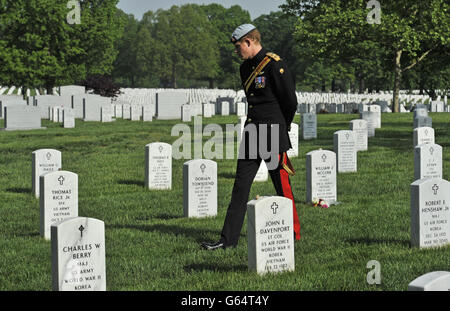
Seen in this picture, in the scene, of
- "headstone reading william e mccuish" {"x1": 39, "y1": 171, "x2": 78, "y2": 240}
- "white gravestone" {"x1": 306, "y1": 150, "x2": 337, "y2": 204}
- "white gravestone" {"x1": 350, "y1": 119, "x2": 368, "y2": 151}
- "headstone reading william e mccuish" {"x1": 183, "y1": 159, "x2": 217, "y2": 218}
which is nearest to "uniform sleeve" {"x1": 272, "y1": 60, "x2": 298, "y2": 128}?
"headstone reading william e mccuish" {"x1": 183, "y1": 159, "x2": 217, "y2": 218}

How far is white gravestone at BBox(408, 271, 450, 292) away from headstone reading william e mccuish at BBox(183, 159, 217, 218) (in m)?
6.05

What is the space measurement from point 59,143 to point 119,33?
37159mm

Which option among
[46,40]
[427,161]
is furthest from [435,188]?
[46,40]

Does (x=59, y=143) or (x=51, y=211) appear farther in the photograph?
(x=59, y=143)

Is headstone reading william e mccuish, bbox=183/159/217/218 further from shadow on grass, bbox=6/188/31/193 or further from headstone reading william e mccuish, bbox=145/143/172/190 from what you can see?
shadow on grass, bbox=6/188/31/193

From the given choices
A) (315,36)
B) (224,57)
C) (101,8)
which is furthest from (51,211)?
(224,57)

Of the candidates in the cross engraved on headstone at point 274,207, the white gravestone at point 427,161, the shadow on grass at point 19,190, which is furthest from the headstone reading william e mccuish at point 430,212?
the shadow on grass at point 19,190

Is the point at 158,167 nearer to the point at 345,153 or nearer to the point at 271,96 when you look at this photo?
the point at 345,153

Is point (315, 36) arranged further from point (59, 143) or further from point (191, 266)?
point (191, 266)

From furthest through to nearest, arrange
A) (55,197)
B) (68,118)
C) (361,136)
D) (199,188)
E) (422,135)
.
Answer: (68,118), (361,136), (422,135), (199,188), (55,197)

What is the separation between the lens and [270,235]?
676cm

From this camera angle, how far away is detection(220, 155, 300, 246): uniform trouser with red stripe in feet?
25.3

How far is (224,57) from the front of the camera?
10988 centimetres

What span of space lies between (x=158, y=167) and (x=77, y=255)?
733cm
